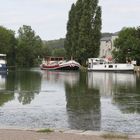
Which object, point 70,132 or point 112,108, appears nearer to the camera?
point 70,132

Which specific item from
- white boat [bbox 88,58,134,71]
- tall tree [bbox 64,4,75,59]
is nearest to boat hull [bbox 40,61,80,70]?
white boat [bbox 88,58,134,71]

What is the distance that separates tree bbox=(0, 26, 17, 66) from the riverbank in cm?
14938

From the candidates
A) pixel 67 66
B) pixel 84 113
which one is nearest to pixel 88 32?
pixel 67 66

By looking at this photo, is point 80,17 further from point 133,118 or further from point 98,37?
point 133,118

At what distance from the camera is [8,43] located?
16612 cm

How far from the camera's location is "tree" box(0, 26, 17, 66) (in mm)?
162500

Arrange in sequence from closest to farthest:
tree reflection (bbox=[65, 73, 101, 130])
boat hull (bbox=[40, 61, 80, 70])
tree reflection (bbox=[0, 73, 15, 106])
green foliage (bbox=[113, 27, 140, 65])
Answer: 1. tree reflection (bbox=[65, 73, 101, 130])
2. tree reflection (bbox=[0, 73, 15, 106])
3. green foliage (bbox=[113, 27, 140, 65])
4. boat hull (bbox=[40, 61, 80, 70])

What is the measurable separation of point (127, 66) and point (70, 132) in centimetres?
8584

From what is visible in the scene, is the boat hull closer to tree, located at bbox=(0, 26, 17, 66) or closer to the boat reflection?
tree, located at bbox=(0, 26, 17, 66)

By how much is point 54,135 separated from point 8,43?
154 meters

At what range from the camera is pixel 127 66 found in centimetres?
9881

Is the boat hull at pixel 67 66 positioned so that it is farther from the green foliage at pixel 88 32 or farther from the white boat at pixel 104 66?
the white boat at pixel 104 66

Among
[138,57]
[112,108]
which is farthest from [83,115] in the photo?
[138,57]

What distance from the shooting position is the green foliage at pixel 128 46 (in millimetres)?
107062
